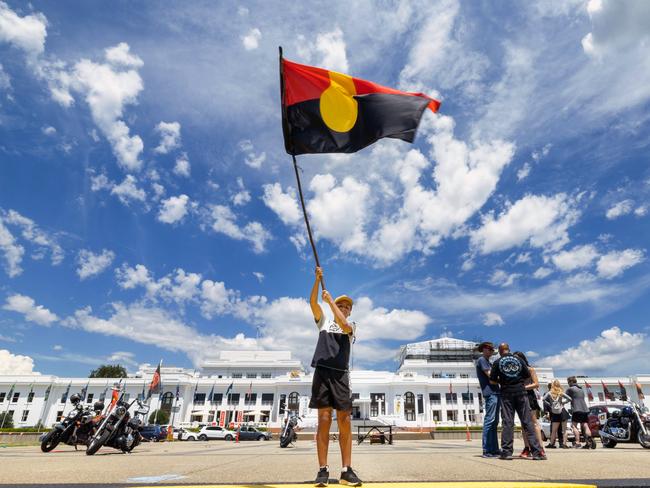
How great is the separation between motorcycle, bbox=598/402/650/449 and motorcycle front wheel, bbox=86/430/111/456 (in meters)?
11.9

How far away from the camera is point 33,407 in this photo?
72.3 metres

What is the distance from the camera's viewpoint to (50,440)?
Answer: 10023 millimetres

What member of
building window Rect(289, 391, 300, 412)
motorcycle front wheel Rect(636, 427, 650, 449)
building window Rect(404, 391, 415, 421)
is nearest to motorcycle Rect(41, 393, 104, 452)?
motorcycle front wheel Rect(636, 427, 650, 449)

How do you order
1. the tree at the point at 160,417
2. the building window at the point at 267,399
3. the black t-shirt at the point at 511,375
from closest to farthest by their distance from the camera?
1. the black t-shirt at the point at 511,375
2. the tree at the point at 160,417
3. the building window at the point at 267,399

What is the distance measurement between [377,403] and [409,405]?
18.2 feet

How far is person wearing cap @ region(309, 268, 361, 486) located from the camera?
3539mm

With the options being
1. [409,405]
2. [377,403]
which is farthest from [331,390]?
[409,405]

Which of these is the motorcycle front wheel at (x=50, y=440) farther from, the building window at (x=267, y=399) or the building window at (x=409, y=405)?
the building window at (x=409, y=405)

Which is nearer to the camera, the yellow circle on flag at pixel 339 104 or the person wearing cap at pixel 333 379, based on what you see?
the person wearing cap at pixel 333 379

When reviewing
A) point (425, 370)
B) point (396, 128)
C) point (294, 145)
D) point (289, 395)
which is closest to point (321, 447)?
point (294, 145)

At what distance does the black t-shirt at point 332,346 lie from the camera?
3691 mm

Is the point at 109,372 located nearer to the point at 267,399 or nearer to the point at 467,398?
the point at 267,399

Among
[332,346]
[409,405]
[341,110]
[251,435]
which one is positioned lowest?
[251,435]

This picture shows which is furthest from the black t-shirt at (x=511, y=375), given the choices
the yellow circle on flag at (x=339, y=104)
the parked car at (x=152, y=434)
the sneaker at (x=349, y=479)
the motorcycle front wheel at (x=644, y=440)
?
the parked car at (x=152, y=434)
